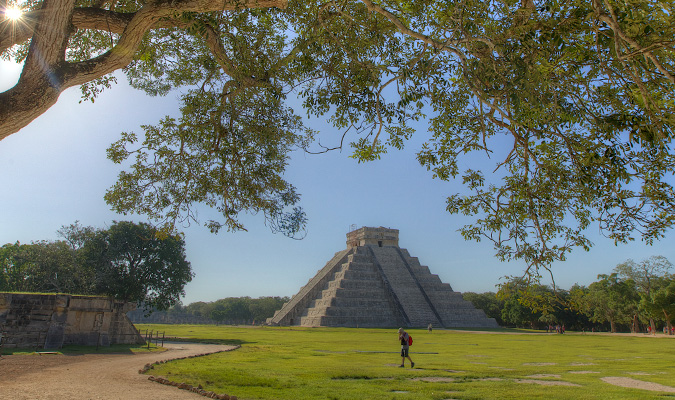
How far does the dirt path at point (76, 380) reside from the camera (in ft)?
24.2

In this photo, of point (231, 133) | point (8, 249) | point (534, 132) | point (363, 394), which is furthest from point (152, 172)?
point (8, 249)

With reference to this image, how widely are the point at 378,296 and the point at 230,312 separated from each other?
51.0 m

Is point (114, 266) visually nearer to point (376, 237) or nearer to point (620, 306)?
point (376, 237)

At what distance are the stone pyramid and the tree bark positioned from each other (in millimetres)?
40025

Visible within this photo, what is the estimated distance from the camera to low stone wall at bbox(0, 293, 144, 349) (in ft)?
50.2

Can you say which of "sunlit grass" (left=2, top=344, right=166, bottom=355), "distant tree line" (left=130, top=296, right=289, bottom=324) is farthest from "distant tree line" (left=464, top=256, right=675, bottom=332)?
"distant tree line" (left=130, top=296, right=289, bottom=324)

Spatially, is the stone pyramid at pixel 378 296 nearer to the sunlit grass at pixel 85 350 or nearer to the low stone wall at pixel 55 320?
the sunlit grass at pixel 85 350

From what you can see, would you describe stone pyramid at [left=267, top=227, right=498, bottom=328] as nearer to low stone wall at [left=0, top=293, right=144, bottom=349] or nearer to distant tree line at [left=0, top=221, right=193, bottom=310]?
distant tree line at [left=0, top=221, right=193, bottom=310]

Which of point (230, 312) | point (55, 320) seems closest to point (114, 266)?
point (55, 320)

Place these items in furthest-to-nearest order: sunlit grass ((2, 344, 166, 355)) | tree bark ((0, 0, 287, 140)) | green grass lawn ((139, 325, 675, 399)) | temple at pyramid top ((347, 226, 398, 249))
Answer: temple at pyramid top ((347, 226, 398, 249)), sunlit grass ((2, 344, 166, 355)), green grass lawn ((139, 325, 675, 399)), tree bark ((0, 0, 287, 140))

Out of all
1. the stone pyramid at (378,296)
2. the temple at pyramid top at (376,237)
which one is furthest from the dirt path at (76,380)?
the temple at pyramid top at (376,237)

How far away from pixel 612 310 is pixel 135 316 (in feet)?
321

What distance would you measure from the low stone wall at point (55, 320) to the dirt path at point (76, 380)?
257cm

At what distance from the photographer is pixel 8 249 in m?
38.2
